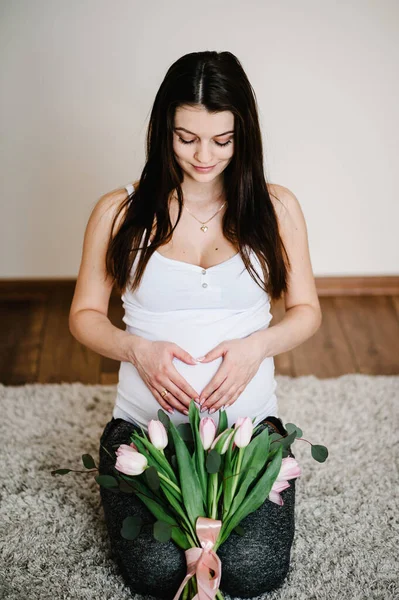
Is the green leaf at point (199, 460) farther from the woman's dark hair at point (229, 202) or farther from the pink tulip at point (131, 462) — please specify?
the woman's dark hair at point (229, 202)

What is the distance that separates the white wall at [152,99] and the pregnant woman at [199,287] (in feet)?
2.78

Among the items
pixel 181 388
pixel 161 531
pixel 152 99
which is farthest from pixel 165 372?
pixel 152 99

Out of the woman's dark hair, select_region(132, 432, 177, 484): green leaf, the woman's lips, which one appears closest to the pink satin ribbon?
select_region(132, 432, 177, 484): green leaf

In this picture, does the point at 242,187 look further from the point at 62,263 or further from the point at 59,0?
the point at 62,263

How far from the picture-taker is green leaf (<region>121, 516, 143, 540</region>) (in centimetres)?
151

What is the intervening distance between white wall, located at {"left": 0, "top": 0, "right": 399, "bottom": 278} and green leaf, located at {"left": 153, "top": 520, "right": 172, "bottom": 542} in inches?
59.7

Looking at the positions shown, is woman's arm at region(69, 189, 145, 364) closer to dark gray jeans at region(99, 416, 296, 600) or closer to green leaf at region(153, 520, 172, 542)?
dark gray jeans at region(99, 416, 296, 600)

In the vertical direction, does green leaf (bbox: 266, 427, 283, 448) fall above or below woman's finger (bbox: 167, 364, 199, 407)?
below

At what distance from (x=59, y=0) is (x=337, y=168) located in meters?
1.23

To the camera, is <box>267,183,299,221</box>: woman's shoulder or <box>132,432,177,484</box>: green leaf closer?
<box>132,432,177,484</box>: green leaf

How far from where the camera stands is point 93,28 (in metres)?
2.67

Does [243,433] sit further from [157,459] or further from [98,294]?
[98,294]

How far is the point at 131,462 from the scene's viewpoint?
149 cm

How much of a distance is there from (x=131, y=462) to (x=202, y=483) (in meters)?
0.17
